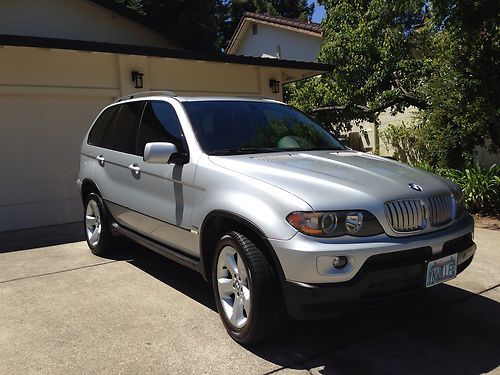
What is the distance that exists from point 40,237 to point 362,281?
578cm

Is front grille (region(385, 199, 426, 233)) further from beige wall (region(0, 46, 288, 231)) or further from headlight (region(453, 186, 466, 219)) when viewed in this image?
beige wall (region(0, 46, 288, 231))

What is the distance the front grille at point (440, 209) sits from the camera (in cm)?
348

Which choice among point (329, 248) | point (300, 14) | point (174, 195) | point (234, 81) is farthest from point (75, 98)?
point (300, 14)

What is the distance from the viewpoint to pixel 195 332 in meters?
3.89

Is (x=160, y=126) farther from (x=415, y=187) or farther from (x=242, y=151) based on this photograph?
(x=415, y=187)

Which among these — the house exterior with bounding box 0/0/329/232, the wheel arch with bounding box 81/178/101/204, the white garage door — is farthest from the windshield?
the white garage door

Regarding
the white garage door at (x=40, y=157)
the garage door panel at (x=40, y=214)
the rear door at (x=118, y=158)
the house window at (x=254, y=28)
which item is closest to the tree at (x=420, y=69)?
the rear door at (x=118, y=158)

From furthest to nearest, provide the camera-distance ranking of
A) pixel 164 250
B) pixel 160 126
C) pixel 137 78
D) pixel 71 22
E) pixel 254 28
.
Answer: pixel 254 28 → pixel 71 22 → pixel 137 78 → pixel 160 126 → pixel 164 250

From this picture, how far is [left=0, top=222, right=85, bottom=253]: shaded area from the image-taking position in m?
6.96

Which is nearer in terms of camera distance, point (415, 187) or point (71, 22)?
point (415, 187)

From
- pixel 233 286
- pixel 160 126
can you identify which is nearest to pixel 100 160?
pixel 160 126

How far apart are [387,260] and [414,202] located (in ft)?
1.59

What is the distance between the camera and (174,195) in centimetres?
426

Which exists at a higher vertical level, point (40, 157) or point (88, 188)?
point (40, 157)
